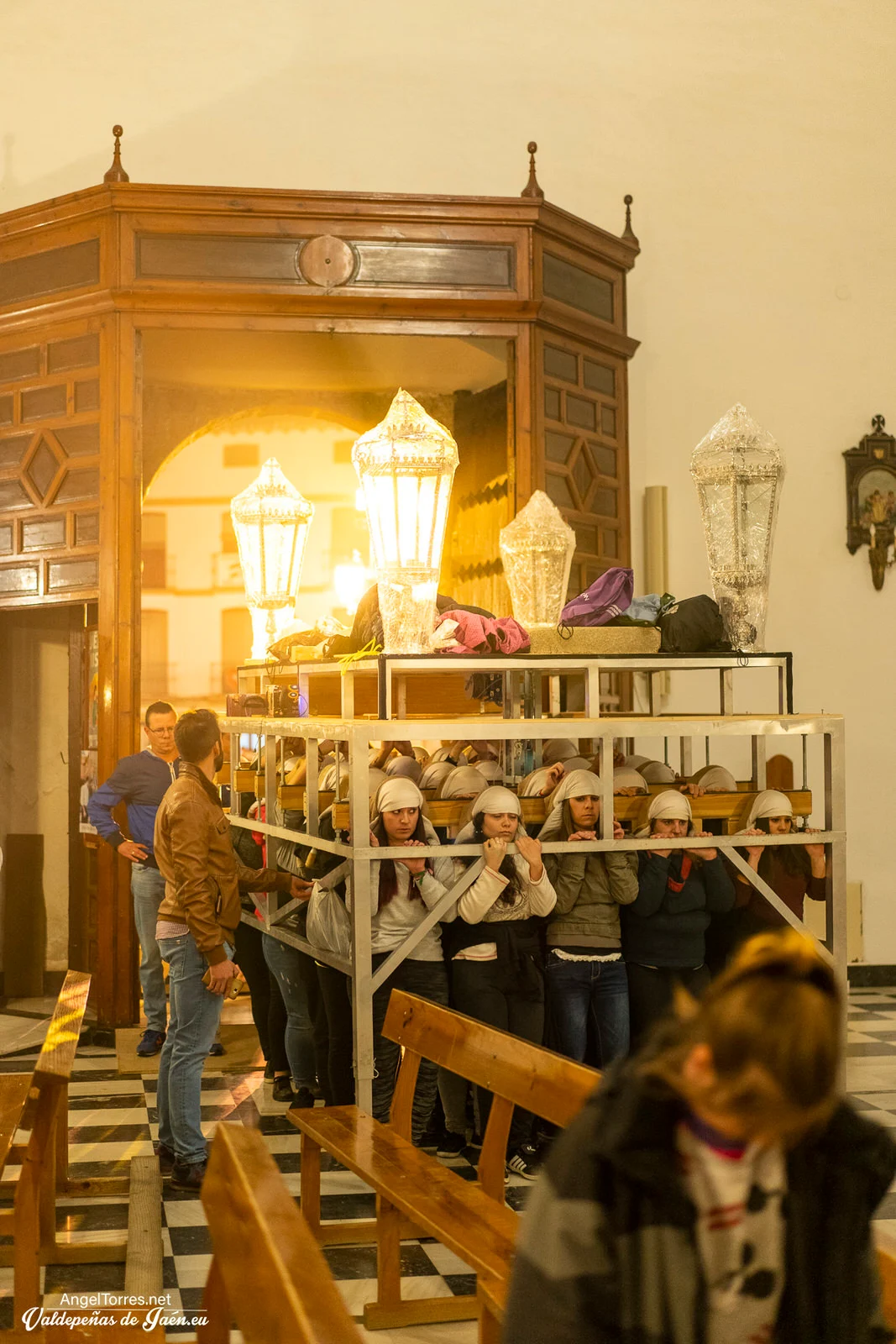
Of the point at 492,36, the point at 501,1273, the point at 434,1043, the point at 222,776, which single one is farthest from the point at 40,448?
the point at 501,1273

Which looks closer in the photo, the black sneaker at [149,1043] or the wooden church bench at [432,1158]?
the wooden church bench at [432,1158]

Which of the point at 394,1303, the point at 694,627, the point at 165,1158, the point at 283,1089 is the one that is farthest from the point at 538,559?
the point at 394,1303

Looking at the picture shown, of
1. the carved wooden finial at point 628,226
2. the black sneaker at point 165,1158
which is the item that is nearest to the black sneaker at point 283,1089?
the black sneaker at point 165,1158

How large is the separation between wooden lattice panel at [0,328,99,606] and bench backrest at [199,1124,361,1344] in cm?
613

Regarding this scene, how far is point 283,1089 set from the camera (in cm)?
676

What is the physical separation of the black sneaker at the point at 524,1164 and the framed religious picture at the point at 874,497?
6010 millimetres

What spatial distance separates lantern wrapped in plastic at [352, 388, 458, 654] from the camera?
5926mm

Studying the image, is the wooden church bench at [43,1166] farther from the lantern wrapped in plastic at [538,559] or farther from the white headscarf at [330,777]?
the lantern wrapped in plastic at [538,559]

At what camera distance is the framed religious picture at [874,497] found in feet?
33.6

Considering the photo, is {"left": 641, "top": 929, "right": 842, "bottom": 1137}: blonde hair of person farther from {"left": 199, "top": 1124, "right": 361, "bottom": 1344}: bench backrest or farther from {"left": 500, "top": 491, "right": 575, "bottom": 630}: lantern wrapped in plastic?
{"left": 500, "top": 491, "right": 575, "bottom": 630}: lantern wrapped in plastic

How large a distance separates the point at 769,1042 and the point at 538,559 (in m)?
5.37

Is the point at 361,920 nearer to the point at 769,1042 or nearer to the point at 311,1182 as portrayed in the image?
the point at 311,1182

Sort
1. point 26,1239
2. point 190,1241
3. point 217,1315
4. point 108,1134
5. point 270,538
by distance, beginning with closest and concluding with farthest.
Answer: point 217,1315 < point 26,1239 < point 190,1241 < point 108,1134 < point 270,538

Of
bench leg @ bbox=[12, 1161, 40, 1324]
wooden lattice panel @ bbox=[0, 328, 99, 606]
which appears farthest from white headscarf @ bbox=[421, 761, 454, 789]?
bench leg @ bbox=[12, 1161, 40, 1324]
